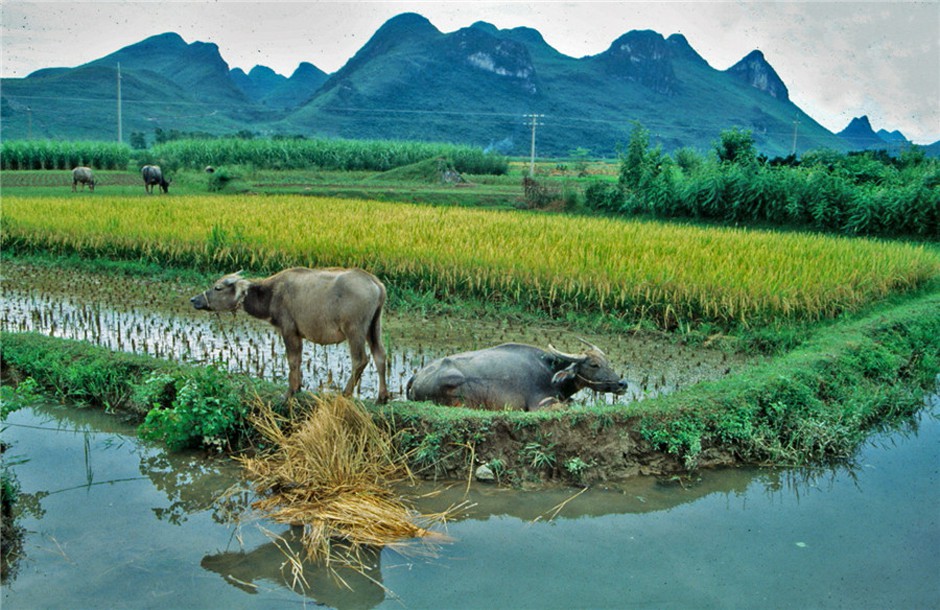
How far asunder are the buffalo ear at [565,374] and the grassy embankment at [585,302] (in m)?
0.44

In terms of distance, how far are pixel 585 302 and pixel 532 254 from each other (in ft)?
4.47

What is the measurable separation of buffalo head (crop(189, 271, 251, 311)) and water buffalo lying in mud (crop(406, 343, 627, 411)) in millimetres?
1453

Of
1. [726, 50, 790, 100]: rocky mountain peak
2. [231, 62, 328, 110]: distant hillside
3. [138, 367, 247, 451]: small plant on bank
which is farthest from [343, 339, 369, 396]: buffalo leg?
[726, 50, 790, 100]: rocky mountain peak

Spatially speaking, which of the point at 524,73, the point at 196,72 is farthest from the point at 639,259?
the point at 196,72

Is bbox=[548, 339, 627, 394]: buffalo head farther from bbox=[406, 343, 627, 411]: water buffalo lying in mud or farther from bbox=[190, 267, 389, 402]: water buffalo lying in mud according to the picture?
bbox=[190, 267, 389, 402]: water buffalo lying in mud

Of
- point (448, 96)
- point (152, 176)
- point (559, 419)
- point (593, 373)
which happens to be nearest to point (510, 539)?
point (559, 419)

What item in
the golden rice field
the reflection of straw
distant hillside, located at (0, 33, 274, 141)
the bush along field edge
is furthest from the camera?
distant hillside, located at (0, 33, 274, 141)

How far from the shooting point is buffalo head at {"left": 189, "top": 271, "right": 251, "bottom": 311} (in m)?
5.56

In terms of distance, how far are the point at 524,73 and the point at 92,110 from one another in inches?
1731

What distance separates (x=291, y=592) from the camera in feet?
11.8

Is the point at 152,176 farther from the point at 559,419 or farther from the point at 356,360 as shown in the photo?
the point at 559,419

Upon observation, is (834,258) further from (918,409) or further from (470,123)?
(470,123)

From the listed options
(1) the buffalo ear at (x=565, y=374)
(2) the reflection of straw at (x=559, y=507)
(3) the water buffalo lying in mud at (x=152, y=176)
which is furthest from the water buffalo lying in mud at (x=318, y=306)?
(3) the water buffalo lying in mud at (x=152, y=176)

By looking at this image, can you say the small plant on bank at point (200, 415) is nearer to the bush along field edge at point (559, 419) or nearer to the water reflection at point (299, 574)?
the bush along field edge at point (559, 419)
